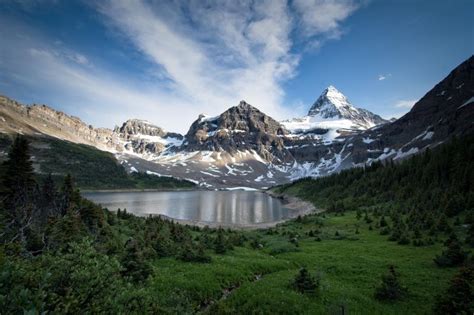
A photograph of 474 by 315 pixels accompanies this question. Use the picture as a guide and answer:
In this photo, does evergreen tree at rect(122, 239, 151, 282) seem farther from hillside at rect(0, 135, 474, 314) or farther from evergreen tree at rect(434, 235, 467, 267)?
evergreen tree at rect(434, 235, 467, 267)

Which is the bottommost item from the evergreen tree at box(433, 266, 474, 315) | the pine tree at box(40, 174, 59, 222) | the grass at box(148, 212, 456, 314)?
the grass at box(148, 212, 456, 314)

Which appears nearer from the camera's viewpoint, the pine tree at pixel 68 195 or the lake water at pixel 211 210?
the pine tree at pixel 68 195

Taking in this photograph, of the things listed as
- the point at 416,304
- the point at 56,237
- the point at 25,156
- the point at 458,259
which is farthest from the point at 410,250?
the point at 25,156

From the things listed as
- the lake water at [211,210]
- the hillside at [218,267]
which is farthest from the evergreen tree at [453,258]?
the lake water at [211,210]

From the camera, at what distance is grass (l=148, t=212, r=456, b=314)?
15.4 meters

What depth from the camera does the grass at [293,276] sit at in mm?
15430

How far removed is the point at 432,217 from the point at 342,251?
16286mm

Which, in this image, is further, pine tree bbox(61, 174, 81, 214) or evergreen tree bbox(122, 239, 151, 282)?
pine tree bbox(61, 174, 81, 214)

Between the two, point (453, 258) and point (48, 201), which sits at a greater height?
point (48, 201)

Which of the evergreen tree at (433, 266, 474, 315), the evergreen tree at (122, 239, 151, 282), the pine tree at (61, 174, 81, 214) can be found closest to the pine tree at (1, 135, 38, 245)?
the pine tree at (61, 174, 81, 214)

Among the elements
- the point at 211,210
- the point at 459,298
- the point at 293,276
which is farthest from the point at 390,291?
the point at 211,210

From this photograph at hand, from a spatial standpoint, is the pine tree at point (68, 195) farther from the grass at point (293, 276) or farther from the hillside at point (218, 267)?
the grass at point (293, 276)

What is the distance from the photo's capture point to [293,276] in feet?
67.2

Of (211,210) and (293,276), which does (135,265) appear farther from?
(211,210)
